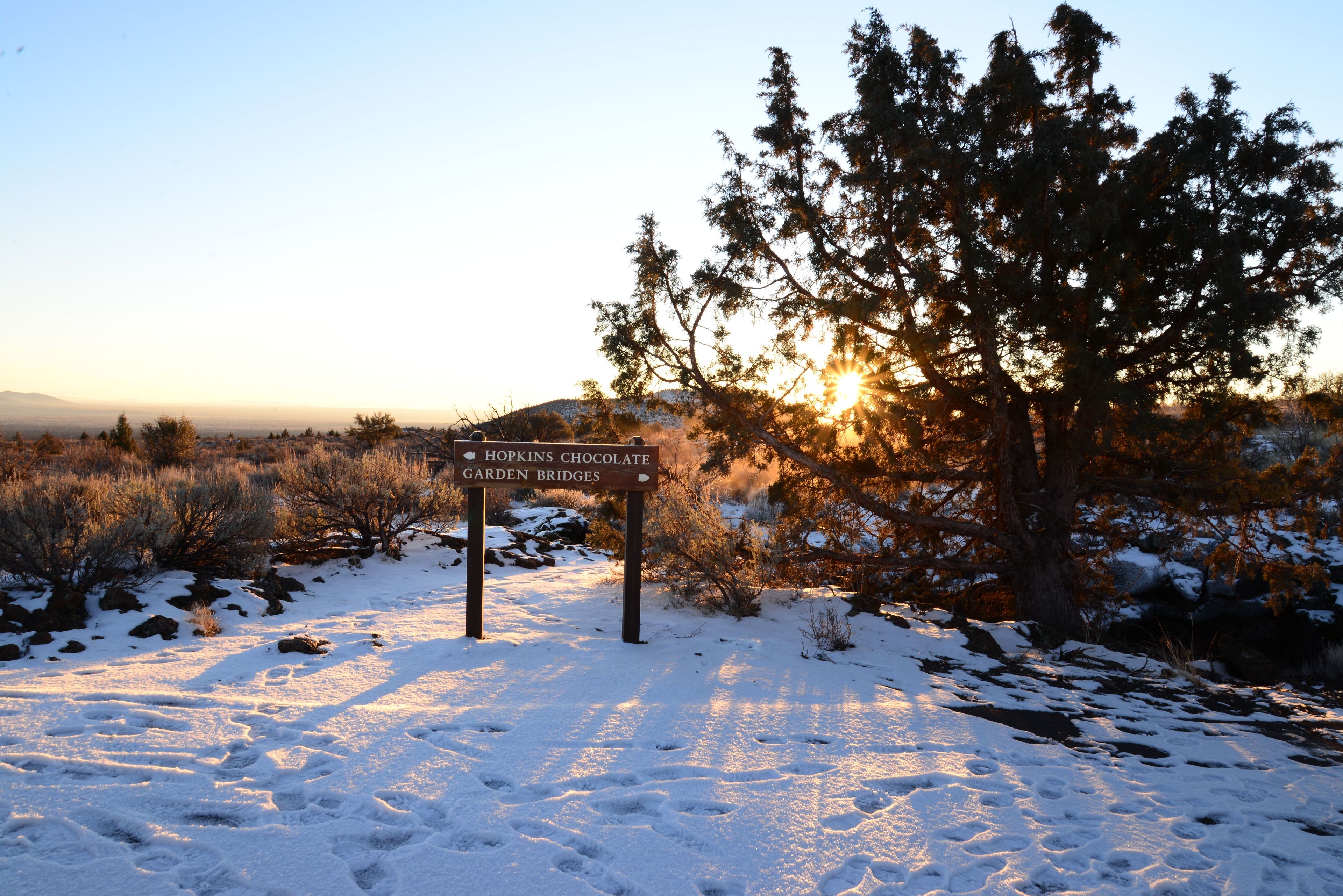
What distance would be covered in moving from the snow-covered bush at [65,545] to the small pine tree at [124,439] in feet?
56.2

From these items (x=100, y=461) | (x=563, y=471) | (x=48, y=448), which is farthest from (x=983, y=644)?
(x=48, y=448)

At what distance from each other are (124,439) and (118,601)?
66.9ft

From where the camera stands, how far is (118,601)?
6500 millimetres

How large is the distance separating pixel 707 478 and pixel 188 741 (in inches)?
262

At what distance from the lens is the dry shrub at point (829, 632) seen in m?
7.19

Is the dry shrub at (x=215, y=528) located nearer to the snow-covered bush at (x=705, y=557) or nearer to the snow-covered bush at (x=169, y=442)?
the snow-covered bush at (x=705, y=557)

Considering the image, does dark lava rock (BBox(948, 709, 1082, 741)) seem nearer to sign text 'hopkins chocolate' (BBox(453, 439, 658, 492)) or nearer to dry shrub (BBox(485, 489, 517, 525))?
sign text 'hopkins chocolate' (BBox(453, 439, 658, 492))

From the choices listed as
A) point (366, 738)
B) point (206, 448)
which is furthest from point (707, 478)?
point (206, 448)

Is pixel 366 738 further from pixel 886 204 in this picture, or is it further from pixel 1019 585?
pixel 1019 585

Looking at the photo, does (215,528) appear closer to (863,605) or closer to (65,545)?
(65,545)

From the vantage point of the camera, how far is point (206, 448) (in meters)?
30.9

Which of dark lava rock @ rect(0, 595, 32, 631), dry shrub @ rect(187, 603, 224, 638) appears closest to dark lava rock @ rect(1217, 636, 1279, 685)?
dry shrub @ rect(187, 603, 224, 638)

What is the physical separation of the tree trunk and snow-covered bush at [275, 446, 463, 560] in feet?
26.9

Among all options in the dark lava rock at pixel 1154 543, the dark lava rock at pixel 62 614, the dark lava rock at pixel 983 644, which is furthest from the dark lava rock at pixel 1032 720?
the dark lava rock at pixel 62 614
